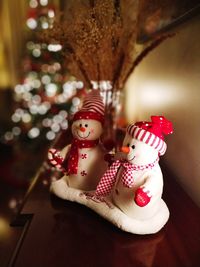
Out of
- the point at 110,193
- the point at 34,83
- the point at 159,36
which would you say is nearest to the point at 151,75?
the point at 159,36

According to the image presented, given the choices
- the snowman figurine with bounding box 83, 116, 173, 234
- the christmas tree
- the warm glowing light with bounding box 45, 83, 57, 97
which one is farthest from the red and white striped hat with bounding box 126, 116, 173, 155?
the warm glowing light with bounding box 45, 83, 57, 97

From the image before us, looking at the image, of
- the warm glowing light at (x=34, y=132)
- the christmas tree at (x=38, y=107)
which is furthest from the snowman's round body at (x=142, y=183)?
the warm glowing light at (x=34, y=132)

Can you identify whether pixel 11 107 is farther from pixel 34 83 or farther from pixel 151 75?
pixel 151 75

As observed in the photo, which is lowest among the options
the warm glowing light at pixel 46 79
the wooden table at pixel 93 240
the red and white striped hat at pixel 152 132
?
the wooden table at pixel 93 240

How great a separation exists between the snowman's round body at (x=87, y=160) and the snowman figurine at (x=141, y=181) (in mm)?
111

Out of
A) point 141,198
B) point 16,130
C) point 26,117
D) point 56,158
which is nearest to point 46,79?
point 26,117

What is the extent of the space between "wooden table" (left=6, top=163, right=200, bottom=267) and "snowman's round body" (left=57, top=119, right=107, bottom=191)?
64 mm

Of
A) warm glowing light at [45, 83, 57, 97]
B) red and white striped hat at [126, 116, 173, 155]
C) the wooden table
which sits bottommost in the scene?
the wooden table

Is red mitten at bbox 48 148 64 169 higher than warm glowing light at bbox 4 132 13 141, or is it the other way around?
red mitten at bbox 48 148 64 169

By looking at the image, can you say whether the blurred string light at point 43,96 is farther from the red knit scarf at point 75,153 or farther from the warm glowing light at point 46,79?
the red knit scarf at point 75,153

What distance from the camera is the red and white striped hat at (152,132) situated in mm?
532

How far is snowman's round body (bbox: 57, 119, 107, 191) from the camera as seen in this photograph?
0.69 meters

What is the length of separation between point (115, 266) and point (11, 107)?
3225 millimetres

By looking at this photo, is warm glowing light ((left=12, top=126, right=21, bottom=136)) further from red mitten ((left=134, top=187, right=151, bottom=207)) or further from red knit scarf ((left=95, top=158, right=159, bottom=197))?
red mitten ((left=134, top=187, right=151, bottom=207))
